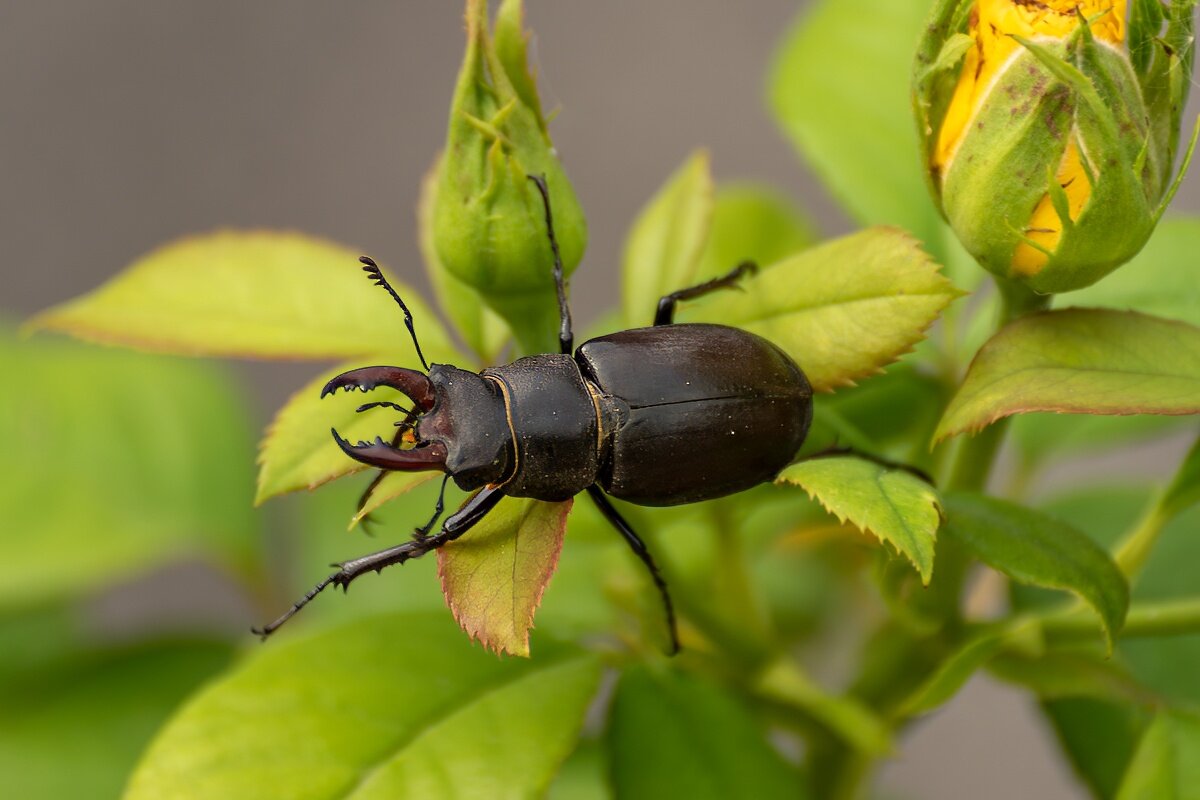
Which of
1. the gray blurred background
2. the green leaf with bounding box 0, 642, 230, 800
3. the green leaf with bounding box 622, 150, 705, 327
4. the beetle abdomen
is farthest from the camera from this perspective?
the gray blurred background

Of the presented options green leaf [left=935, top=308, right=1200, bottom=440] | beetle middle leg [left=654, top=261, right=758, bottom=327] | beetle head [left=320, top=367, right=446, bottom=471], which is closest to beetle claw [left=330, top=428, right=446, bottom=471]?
beetle head [left=320, top=367, right=446, bottom=471]

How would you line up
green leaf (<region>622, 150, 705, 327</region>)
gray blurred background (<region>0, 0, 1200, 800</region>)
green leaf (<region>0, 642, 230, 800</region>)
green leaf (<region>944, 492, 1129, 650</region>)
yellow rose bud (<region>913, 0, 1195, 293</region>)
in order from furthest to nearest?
gray blurred background (<region>0, 0, 1200, 800</region>)
green leaf (<region>0, 642, 230, 800</region>)
green leaf (<region>622, 150, 705, 327</region>)
green leaf (<region>944, 492, 1129, 650</region>)
yellow rose bud (<region>913, 0, 1195, 293</region>)

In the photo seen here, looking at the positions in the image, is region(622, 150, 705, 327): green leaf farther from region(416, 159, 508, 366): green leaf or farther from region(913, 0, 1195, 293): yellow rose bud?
region(913, 0, 1195, 293): yellow rose bud

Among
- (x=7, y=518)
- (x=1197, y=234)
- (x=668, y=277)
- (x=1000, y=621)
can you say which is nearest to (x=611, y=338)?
(x=668, y=277)

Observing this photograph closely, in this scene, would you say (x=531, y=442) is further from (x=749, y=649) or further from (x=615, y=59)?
(x=615, y=59)

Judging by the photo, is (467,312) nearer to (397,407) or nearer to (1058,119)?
(397,407)

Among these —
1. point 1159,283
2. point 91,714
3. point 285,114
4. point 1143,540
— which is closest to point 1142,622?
point 1143,540
